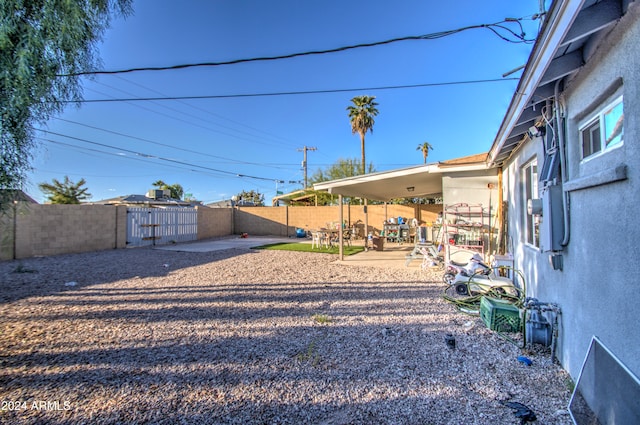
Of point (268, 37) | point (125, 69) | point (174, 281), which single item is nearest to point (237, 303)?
point (174, 281)

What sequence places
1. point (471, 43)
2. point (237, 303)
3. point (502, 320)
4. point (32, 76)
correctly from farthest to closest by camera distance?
point (471, 43), point (237, 303), point (502, 320), point (32, 76)

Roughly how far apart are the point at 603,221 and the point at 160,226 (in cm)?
1648

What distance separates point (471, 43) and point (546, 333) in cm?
746

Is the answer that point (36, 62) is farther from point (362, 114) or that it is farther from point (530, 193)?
point (362, 114)

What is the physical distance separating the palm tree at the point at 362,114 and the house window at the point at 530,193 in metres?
18.9

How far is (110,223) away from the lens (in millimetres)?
12820

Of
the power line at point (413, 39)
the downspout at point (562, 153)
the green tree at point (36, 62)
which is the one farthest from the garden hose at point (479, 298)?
the green tree at point (36, 62)

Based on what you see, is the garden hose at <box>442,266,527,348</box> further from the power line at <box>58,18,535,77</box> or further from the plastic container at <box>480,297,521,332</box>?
the power line at <box>58,18,535,77</box>

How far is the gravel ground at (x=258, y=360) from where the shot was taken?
2.36 meters

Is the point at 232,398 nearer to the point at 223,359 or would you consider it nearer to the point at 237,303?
the point at 223,359

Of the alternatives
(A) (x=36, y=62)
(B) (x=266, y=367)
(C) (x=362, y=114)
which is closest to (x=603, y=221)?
(B) (x=266, y=367)

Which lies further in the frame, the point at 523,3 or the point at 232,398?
the point at 523,3

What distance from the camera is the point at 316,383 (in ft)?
9.04

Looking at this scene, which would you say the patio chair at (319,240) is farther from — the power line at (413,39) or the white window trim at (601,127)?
the white window trim at (601,127)
